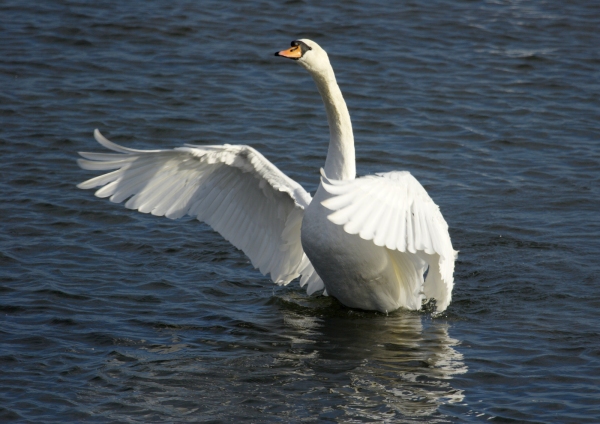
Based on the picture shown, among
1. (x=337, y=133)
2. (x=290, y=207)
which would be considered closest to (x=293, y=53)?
(x=337, y=133)

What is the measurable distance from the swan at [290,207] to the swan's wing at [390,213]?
3 cm

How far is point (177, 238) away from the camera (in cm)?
980

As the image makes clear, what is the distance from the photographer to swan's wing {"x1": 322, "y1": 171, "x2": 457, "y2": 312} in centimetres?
557

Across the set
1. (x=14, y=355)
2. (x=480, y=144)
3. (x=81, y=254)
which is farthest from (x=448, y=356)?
(x=480, y=144)

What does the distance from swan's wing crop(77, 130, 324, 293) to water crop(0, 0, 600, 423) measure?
467 millimetres

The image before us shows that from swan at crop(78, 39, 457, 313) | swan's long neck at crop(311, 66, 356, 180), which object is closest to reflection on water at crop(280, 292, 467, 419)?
swan at crop(78, 39, 457, 313)

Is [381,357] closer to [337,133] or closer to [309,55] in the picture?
[337,133]

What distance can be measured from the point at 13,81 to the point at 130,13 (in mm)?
3358

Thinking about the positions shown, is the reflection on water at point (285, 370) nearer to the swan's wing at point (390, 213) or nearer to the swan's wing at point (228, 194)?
the swan's wing at point (228, 194)

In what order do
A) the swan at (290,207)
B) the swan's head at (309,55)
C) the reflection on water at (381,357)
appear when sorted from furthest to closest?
the swan's head at (309,55) < the swan at (290,207) < the reflection on water at (381,357)

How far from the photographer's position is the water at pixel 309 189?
21.6 ft

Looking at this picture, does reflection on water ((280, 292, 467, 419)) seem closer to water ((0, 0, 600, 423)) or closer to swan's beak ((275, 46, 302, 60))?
water ((0, 0, 600, 423))

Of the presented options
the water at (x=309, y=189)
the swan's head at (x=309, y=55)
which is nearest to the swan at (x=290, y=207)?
the swan's head at (x=309, y=55)

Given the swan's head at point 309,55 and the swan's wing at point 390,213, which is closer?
the swan's wing at point 390,213
